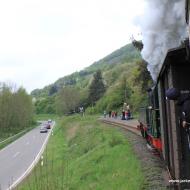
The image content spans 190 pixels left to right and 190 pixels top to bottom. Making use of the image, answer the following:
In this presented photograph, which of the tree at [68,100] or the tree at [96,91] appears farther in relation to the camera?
the tree at [68,100]

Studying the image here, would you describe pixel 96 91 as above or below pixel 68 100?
above

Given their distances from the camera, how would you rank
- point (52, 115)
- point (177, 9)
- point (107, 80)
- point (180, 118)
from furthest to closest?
point (52, 115) → point (107, 80) → point (177, 9) → point (180, 118)

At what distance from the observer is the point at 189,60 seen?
8.05 meters

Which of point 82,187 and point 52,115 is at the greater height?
point 52,115

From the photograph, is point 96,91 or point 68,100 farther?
point 68,100

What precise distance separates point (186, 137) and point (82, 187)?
7.17 meters

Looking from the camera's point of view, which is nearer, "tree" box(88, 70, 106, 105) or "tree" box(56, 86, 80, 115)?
"tree" box(88, 70, 106, 105)

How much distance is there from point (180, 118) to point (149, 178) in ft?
11.4

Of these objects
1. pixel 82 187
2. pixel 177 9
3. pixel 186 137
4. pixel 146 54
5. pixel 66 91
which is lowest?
pixel 82 187

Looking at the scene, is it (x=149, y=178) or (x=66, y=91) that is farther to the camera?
(x=66, y=91)

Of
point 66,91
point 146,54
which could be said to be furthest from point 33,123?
point 146,54

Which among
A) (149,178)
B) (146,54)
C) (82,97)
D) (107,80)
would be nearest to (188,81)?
(149,178)

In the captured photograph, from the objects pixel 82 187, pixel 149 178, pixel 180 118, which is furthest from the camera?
pixel 82 187

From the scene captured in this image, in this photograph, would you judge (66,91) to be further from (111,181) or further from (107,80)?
(111,181)
